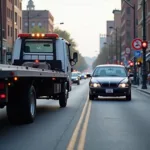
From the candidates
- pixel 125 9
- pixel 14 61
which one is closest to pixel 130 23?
pixel 125 9

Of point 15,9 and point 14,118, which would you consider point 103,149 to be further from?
point 15,9

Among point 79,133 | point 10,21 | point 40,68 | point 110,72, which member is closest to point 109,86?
point 110,72

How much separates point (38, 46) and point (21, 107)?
6.78m

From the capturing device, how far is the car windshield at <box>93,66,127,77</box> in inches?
933

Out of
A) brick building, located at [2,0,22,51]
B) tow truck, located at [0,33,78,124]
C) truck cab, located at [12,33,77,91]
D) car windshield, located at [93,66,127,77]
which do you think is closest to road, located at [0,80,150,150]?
tow truck, located at [0,33,78,124]

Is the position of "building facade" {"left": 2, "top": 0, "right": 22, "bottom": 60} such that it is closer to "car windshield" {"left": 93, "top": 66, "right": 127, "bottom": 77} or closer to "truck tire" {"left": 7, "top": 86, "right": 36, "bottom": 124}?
"car windshield" {"left": 93, "top": 66, "right": 127, "bottom": 77}

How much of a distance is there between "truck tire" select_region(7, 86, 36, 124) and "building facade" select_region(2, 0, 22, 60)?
52.7 metres

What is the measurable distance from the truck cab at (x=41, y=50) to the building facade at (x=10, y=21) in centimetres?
4655

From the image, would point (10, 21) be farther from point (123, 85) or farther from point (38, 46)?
point (38, 46)

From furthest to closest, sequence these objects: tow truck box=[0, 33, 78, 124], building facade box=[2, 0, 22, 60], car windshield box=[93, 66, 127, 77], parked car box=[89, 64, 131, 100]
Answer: building facade box=[2, 0, 22, 60], car windshield box=[93, 66, 127, 77], parked car box=[89, 64, 131, 100], tow truck box=[0, 33, 78, 124]

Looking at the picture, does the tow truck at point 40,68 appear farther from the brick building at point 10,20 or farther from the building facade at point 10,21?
the brick building at point 10,20

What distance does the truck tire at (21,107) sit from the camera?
1195 centimetres

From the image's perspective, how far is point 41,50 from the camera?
18453mm

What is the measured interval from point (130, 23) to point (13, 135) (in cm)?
11656
